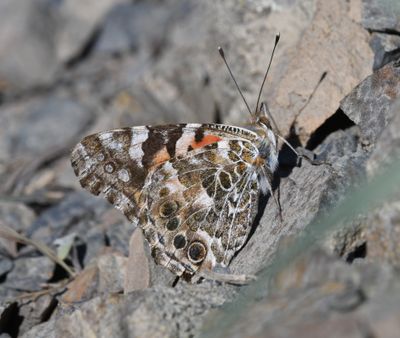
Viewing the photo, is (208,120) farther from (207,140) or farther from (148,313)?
(148,313)

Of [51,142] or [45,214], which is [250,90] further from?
[51,142]

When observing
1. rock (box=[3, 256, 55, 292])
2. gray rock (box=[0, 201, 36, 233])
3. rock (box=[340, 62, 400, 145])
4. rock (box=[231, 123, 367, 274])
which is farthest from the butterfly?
gray rock (box=[0, 201, 36, 233])

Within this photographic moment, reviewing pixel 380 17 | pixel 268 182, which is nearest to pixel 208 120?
pixel 380 17

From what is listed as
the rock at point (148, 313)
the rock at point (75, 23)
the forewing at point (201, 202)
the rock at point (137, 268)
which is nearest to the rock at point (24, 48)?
the rock at point (75, 23)

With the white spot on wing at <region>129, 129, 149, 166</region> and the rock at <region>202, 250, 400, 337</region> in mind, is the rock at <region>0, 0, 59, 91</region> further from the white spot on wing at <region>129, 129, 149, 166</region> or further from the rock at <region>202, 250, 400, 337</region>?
the rock at <region>202, 250, 400, 337</region>

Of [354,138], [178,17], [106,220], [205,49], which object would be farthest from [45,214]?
[178,17]

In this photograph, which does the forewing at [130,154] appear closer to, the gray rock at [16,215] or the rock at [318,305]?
the rock at [318,305]
